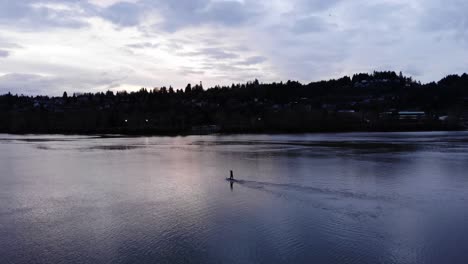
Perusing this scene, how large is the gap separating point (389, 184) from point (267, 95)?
454 ft

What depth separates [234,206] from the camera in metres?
13.4

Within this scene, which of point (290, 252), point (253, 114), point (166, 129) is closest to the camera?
point (290, 252)

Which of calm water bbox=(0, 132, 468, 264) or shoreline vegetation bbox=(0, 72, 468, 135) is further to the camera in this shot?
shoreline vegetation bbox=(0, 72, 468, 135)

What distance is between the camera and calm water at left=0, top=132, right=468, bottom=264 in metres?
8.93

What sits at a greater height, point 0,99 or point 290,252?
point 0,99

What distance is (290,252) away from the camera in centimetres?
894

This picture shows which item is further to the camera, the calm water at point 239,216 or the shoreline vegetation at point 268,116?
the shoreline vegetation at point 268,116

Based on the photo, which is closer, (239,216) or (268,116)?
(239,216)

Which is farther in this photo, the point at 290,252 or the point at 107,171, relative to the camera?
the point at 107,171

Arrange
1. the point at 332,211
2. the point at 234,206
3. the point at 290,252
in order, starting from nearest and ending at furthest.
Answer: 1. the point at 290,252
2. the point at 332,211
3. the point at 234,206

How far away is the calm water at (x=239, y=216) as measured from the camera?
29.3ft

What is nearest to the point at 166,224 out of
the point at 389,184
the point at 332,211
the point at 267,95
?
the point at 332,211

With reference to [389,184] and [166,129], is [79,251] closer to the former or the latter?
[389,184]

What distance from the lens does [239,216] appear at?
1204 centimetres
